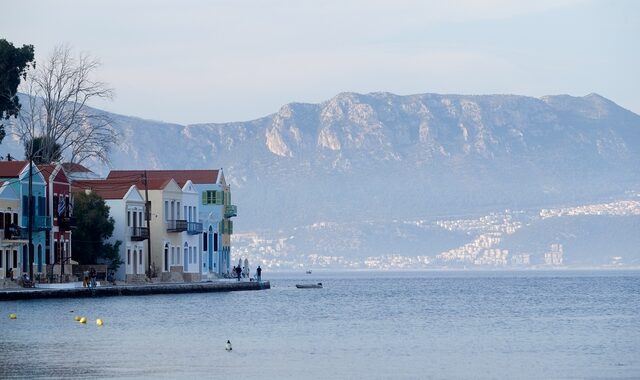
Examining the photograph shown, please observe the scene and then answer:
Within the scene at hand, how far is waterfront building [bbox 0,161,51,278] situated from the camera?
87562mm

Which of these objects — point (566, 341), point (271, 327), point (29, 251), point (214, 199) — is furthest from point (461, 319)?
point (214, 199)

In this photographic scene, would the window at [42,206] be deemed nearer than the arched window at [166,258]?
Yes

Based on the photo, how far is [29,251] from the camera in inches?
3349

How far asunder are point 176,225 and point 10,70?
15398 millimetres

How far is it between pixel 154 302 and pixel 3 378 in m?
43.6

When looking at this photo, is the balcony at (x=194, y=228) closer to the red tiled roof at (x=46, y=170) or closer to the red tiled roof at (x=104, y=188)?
the red tiled roof at (x=104, y=188)

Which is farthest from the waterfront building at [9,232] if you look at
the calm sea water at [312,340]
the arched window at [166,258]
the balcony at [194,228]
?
the balcony at [194,228]

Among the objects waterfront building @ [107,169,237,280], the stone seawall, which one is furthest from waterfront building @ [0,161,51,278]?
waterfront building @ [107,169,237,280]

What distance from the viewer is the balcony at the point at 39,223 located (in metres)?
88.6

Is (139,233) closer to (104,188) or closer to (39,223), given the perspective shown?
(104,188)

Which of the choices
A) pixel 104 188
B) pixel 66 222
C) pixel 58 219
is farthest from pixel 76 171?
pixel 58 219

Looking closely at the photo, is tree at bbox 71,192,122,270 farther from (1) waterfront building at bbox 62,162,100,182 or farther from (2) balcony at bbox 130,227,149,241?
(1) waterfront building at bbox 62,162,100,182

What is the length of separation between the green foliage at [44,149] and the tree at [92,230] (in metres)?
8.03

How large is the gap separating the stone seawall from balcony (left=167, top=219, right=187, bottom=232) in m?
4.46
